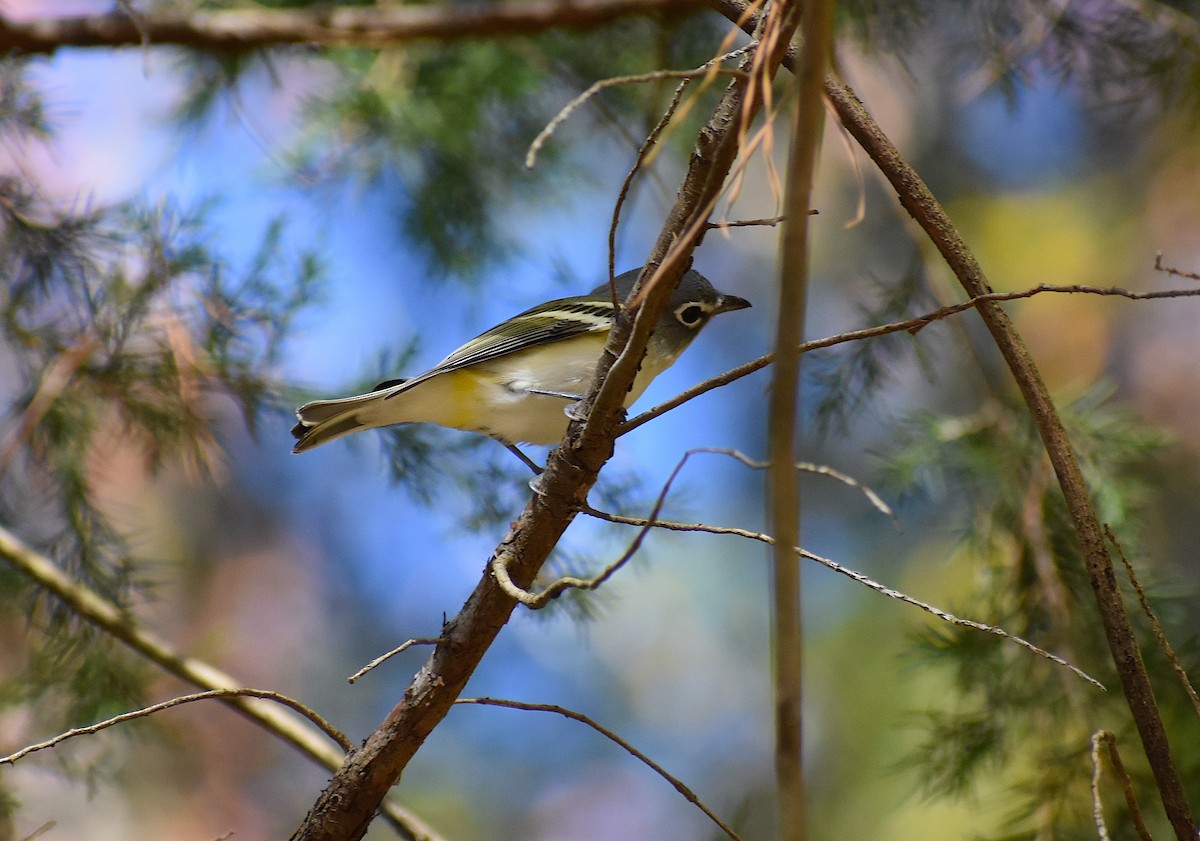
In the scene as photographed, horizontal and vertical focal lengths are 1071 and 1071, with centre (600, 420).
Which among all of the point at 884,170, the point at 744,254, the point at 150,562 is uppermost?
the point at 744,254

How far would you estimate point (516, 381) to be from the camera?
293 cm

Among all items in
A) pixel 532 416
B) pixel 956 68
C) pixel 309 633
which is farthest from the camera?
pixel 309 633

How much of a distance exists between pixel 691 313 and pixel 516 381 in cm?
56

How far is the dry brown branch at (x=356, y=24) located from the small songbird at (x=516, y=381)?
1002 mm

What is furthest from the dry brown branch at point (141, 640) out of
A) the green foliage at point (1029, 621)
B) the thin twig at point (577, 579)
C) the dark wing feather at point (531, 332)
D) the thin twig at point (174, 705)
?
the green foliage at point (1029, 621)

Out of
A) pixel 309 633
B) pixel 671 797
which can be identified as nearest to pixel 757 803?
pixel 671 797

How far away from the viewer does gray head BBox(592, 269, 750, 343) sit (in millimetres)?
3021

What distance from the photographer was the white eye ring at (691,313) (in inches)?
120

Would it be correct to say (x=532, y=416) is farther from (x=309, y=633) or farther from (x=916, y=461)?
(x=309, y=633)

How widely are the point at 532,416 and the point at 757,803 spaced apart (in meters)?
2.86

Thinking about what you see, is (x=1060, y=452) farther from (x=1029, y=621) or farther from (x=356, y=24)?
(x=356, y=24)

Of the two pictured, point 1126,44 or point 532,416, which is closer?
point 532,416

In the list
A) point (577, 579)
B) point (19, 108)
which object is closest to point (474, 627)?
point (577, 579)

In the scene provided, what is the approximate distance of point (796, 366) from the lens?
32.5 inches
